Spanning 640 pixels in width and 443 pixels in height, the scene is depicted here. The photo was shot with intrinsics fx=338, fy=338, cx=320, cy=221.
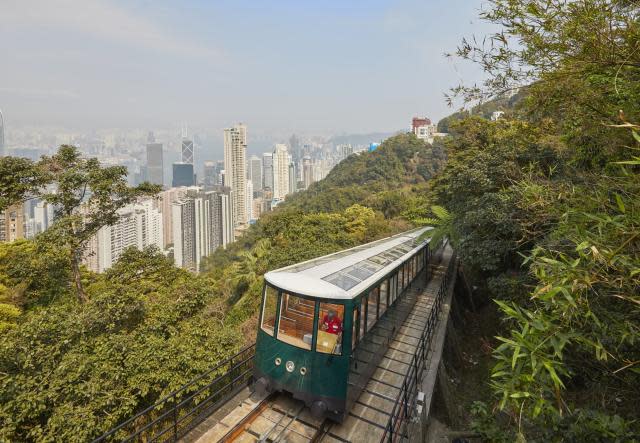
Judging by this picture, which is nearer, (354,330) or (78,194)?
(354,330)

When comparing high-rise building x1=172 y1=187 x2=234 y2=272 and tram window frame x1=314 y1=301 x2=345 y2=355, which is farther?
high-rise building x1=172 y1=187 x2=234 y2=272

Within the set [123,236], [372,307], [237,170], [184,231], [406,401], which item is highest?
[237,170]

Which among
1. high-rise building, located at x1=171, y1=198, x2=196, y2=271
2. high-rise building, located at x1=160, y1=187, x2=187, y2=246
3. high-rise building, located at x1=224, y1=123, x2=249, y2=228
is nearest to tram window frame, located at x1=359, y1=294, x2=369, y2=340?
high-rise building, located at x1=171, y1=198, x2=196, y2=271

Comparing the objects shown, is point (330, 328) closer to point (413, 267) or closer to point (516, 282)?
point (516, 282)

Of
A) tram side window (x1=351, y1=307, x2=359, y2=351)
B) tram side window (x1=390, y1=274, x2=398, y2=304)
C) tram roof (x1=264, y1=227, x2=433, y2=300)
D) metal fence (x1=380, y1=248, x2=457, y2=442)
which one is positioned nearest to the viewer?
metal fence (x1=380, y1=248, x2=457, y2=442)

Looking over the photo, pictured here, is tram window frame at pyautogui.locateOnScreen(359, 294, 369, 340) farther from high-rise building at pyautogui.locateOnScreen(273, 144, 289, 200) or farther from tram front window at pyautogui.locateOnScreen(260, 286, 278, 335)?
high-rise building at pyautogui.locateOnScreen(273, 144, 289, 200)

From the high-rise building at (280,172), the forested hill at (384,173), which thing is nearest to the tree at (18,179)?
the forested hill at (384,173)

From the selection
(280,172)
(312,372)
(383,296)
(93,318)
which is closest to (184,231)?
(280,172)
